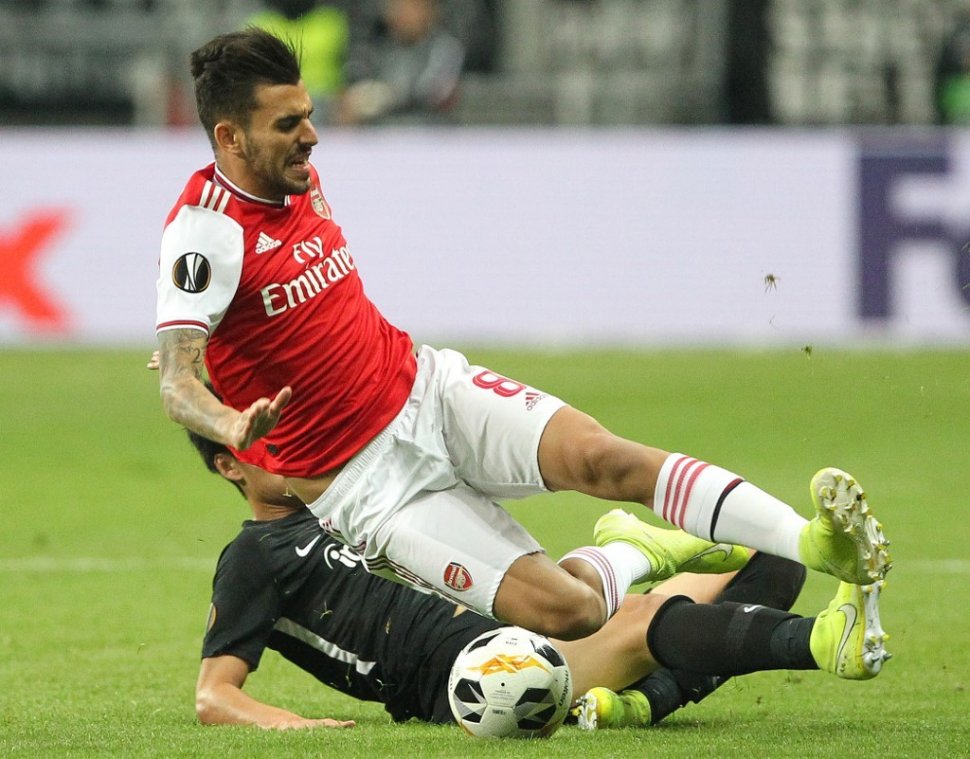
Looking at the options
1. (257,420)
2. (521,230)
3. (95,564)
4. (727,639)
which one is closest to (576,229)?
(521,230)

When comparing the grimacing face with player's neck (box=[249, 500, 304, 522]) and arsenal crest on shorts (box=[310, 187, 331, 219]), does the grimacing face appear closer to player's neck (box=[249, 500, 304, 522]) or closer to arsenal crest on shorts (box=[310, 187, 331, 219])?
arsenal crest on shorts (box=[310, 187, 331, 219])

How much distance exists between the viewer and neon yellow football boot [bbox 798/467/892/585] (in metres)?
4.52

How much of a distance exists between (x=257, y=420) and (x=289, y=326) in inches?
29.3

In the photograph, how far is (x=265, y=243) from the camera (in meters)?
5.18

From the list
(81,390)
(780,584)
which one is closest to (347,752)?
(780,584)

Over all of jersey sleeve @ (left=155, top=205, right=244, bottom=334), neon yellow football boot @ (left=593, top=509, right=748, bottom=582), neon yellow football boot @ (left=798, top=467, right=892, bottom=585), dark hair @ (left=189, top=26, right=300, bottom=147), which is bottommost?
neon yellow football boot @ (left=593, top=509, right=748, bottom=582)

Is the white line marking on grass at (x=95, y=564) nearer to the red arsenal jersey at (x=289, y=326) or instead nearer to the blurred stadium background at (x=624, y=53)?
the red arsenal jersey at (x=289, y=326)

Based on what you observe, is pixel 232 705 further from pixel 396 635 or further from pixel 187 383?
pixel 187 383

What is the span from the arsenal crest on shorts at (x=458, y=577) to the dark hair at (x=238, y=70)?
1.44 m

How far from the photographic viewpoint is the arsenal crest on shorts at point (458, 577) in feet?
16.7

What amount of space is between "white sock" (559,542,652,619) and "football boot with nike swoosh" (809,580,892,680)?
2.14 feet

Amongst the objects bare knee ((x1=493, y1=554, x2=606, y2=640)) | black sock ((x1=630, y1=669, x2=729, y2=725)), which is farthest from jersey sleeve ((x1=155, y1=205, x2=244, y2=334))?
black sock ((x1=630, y1=669, x2=729, y2=725))

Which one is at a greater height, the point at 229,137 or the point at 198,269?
the point at 229,137

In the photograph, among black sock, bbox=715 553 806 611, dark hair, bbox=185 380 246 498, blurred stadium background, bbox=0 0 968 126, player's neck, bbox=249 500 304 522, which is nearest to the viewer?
black sock, bbox=715 553 806 611
